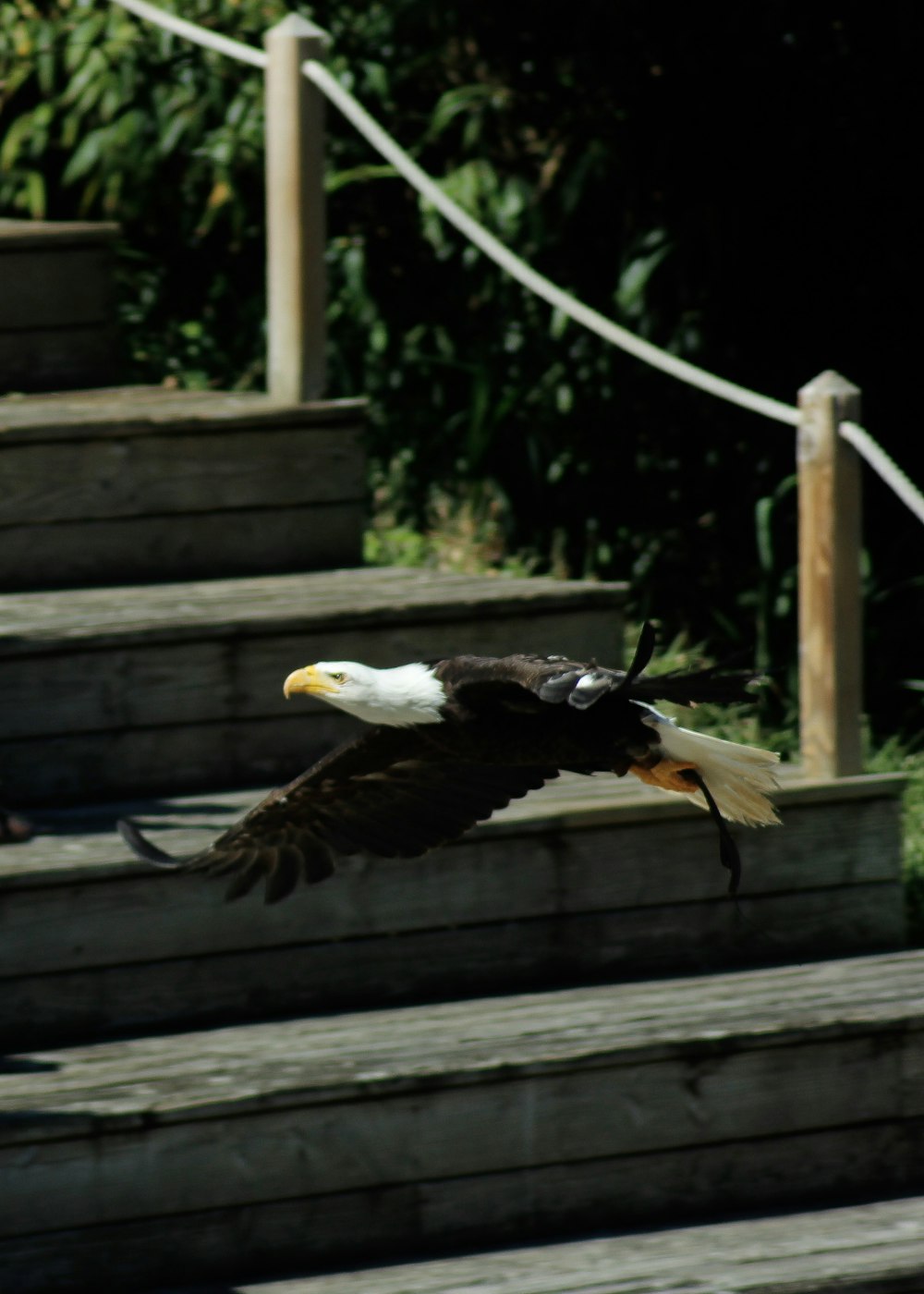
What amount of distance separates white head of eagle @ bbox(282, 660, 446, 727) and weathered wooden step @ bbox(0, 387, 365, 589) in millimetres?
1415

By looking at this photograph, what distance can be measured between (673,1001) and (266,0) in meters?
3.02

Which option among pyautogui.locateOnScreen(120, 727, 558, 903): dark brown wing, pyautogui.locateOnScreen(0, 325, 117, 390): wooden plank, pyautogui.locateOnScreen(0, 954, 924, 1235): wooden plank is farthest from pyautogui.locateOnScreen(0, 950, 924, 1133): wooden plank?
pyautogui.locateOnScreen(0, 325, 117, 390): wooden plank

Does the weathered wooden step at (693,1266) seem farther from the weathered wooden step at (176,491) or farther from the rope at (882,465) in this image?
the weathered wooden step at (176,491)

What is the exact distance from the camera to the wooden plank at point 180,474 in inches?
153

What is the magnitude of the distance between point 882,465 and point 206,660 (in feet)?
3.61

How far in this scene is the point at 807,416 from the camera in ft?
11.5

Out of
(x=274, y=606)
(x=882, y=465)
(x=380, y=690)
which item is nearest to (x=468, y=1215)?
(x=380, y=690)

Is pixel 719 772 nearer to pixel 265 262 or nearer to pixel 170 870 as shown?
pixel 170 870

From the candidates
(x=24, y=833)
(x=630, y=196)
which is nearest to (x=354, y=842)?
(x=24, y=833)

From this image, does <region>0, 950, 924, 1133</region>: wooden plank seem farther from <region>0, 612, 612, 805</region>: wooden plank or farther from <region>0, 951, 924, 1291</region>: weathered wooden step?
<region>0, 612, 612, 805</region>: wooden plank

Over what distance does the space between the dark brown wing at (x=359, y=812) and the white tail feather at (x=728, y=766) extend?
23 centimetres

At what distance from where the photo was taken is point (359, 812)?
3.13m

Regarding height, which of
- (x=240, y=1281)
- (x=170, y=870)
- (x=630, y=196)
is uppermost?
(x=630, y=196)

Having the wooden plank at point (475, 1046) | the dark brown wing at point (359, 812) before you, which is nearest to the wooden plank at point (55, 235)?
the dark brown wing at point (359, 812)
